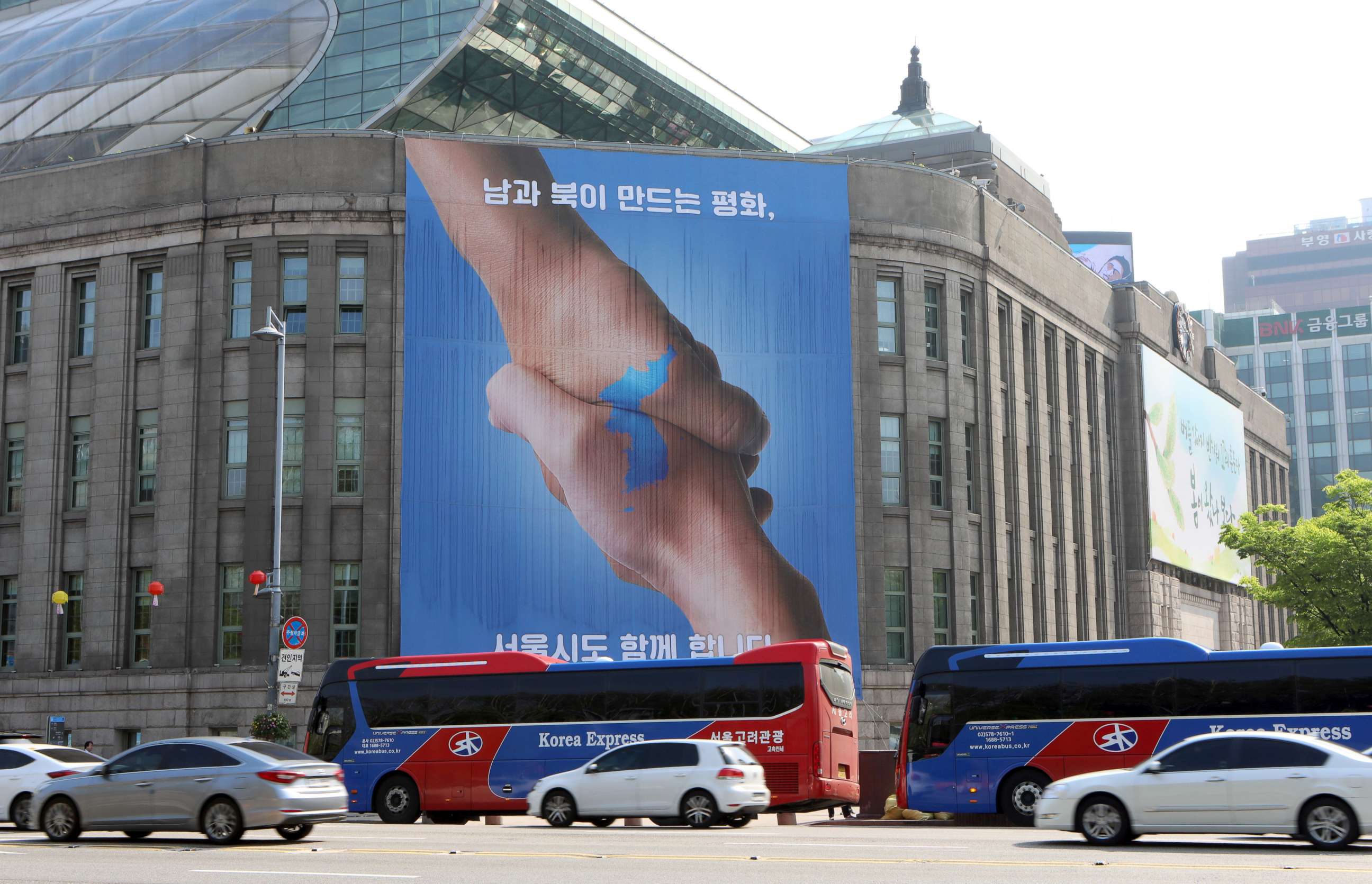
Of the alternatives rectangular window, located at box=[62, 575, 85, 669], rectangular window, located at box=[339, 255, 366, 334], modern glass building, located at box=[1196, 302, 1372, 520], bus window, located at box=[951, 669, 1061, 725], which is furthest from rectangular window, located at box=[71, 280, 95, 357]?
modern glass building, located at box=[1196, 302, 1372, 520]

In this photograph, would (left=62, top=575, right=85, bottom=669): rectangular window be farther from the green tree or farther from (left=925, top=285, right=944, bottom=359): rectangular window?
the green tree

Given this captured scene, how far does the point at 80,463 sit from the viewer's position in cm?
4312

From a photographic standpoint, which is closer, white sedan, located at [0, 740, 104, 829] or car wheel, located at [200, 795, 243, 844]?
car wheel, located at [200, 795, 243, 844]

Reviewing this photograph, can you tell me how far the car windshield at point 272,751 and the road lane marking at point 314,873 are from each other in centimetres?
462

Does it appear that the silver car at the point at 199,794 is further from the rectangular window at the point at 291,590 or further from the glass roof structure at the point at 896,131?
the glass roof structure at the point at 896,131

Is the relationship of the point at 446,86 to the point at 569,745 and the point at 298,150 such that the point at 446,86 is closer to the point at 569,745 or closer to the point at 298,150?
the point at 298,150

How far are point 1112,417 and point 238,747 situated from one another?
148 feet

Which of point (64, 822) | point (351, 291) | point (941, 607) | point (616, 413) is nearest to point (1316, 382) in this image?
point (941, 607)

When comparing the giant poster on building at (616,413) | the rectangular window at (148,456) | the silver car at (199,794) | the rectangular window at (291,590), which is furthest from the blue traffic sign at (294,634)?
the rectangular window at (148,456)

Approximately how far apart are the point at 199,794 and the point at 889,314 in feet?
95.3

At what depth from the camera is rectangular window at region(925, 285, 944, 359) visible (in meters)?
45.8

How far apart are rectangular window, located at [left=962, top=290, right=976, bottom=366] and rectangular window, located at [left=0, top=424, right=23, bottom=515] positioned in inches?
1086

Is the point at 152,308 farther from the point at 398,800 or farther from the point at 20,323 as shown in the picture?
the point at 398,800

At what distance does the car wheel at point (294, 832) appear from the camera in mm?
20719
